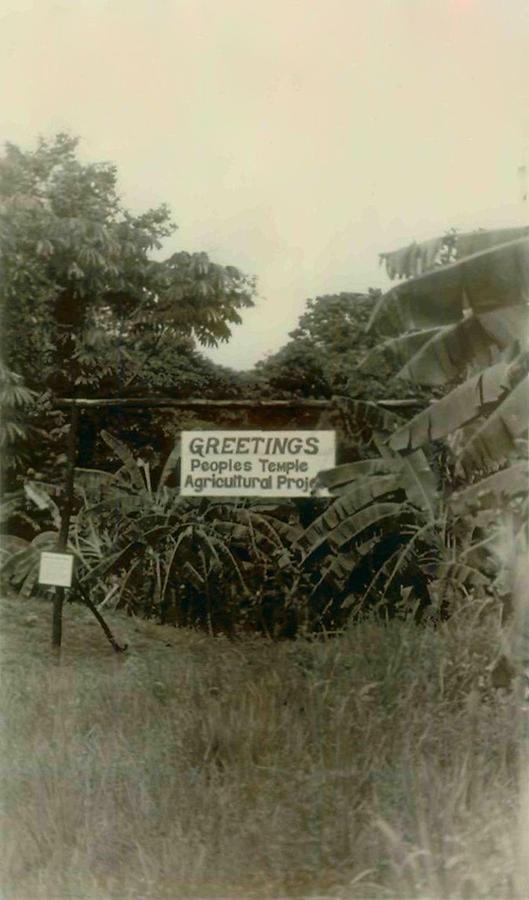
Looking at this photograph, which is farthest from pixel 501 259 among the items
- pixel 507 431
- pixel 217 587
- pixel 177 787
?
pixel 177 787

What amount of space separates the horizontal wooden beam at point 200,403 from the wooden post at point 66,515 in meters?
0.09

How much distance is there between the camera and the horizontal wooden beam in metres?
4.88

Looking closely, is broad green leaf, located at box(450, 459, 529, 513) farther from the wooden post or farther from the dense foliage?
the wooden post

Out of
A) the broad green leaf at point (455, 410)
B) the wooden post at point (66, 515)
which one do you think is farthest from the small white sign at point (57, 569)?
the broad green leaf at point (455, 410)

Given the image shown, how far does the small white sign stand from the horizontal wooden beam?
0.79 m

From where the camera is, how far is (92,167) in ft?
15.9

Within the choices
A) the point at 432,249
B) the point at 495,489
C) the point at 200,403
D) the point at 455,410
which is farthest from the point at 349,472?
the point at 432,249

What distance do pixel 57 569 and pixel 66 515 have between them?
29cm

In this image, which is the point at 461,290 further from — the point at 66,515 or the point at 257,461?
the point at 66,515

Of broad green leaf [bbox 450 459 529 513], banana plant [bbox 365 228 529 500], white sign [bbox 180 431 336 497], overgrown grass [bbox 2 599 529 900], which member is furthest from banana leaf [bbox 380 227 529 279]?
overgrown grass [bbox 2 599 529 900]

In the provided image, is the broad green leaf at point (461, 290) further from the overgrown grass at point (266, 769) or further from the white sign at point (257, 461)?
the overgrown grass at point (266, 769)

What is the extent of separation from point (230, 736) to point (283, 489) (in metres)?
1.21

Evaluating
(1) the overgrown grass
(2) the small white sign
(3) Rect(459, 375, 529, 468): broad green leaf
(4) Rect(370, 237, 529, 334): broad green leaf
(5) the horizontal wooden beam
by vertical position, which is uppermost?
(4) Rect(370, 237, 529, 334): broad green leaf

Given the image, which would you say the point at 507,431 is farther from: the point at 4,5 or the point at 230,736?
the point at 4,5
